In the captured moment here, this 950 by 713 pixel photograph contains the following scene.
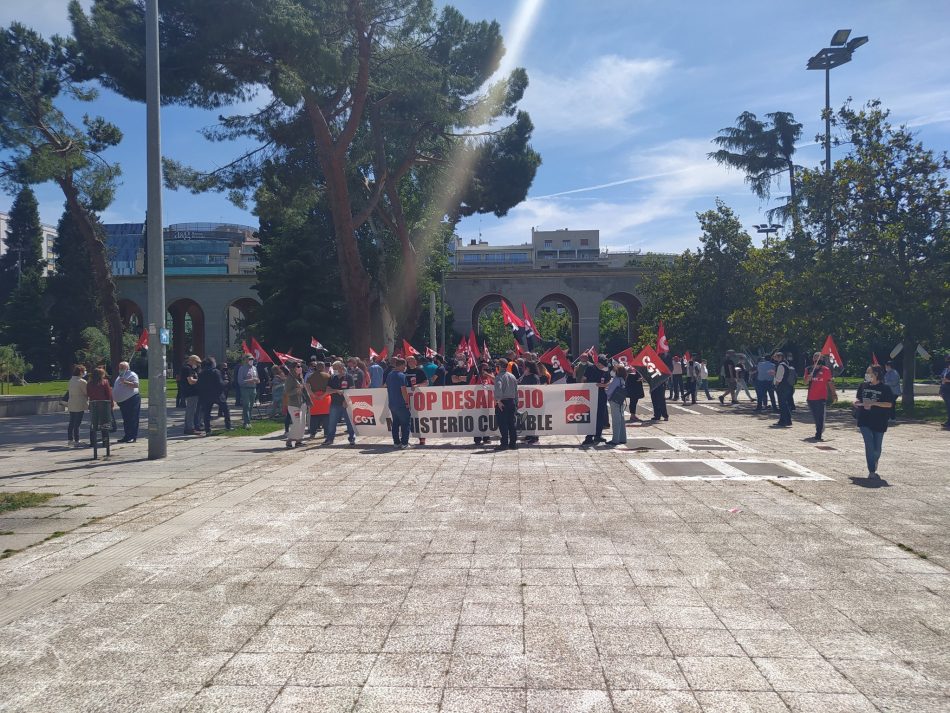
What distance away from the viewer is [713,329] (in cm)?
3706

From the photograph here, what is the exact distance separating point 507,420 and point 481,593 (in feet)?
29.1

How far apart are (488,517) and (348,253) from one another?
19.0 metres

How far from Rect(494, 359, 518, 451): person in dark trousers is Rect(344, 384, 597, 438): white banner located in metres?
0.58

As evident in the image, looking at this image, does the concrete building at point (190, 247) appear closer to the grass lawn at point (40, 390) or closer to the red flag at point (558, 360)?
the grass lawn at point (40, 390)

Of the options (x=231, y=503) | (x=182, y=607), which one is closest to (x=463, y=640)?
(x=182, y=607)

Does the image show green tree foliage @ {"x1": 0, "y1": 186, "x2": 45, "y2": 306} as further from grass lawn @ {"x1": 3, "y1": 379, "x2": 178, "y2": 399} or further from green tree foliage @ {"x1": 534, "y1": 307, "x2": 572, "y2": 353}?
green tree foliage @ {"x1": 534, "y1": 307, "x2": 572, "y2": 353}

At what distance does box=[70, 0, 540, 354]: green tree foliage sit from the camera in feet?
73.4

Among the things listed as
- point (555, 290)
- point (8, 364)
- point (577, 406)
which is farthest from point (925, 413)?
point (8, 364)

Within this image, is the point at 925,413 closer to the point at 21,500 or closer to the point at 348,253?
the point at 348,253

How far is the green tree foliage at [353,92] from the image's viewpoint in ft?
73.4

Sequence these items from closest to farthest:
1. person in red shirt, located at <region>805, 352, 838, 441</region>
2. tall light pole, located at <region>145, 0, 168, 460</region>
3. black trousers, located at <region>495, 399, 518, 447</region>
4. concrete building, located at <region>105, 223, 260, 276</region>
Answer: tall light pole, located at <region>145, 0, 168, 460</region> → black trousers, located at <region>495, 399, 518, 447</region> → person in red shirt, located at <region>805, 352, 838, 441</region> → concrete building, located at <region>105, 223, 260, 276</region>

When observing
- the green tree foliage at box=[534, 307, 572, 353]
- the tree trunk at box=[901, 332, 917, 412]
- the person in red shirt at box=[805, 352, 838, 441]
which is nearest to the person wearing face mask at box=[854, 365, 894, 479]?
the person in red shirt at box=[805, 352, 838, 441]

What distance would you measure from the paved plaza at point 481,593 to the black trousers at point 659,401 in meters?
8.83

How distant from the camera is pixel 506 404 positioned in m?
14.5
